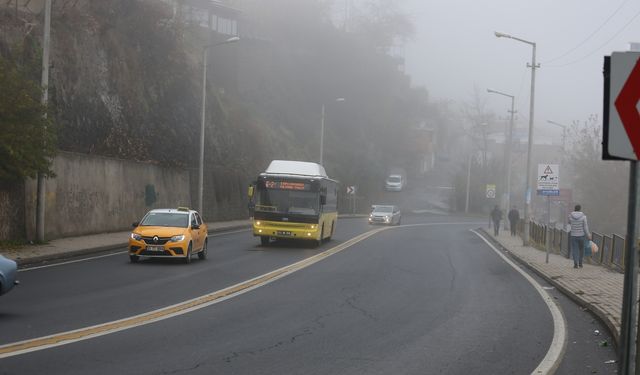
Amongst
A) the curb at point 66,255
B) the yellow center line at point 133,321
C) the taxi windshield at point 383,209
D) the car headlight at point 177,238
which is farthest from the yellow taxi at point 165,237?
the taxi windshield at point 383,209

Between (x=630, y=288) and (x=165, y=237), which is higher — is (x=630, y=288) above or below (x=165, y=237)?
above

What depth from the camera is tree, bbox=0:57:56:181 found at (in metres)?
23.7

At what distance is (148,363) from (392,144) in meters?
103

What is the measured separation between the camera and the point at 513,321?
43.3 feet

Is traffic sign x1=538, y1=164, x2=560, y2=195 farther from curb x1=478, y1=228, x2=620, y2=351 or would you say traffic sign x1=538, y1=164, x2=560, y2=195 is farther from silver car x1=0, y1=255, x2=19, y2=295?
silver car x1=0, y1=255, x2=19, y2=295

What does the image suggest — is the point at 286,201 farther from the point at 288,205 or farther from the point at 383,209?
the point at 383,209

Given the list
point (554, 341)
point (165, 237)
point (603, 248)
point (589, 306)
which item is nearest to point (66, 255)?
point (165, 237)

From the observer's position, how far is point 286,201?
30.9 meters

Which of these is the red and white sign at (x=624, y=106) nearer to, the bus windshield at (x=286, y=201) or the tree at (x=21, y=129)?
the tree at (x=21, y=129)

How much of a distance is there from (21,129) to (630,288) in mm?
21475

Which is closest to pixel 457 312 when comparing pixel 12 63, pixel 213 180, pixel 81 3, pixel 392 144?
pixel 12 63

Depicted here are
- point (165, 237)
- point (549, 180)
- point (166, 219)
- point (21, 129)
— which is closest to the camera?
point (165, 237)

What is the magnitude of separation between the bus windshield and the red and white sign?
25.1 meters

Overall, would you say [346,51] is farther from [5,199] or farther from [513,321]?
[513,321]
